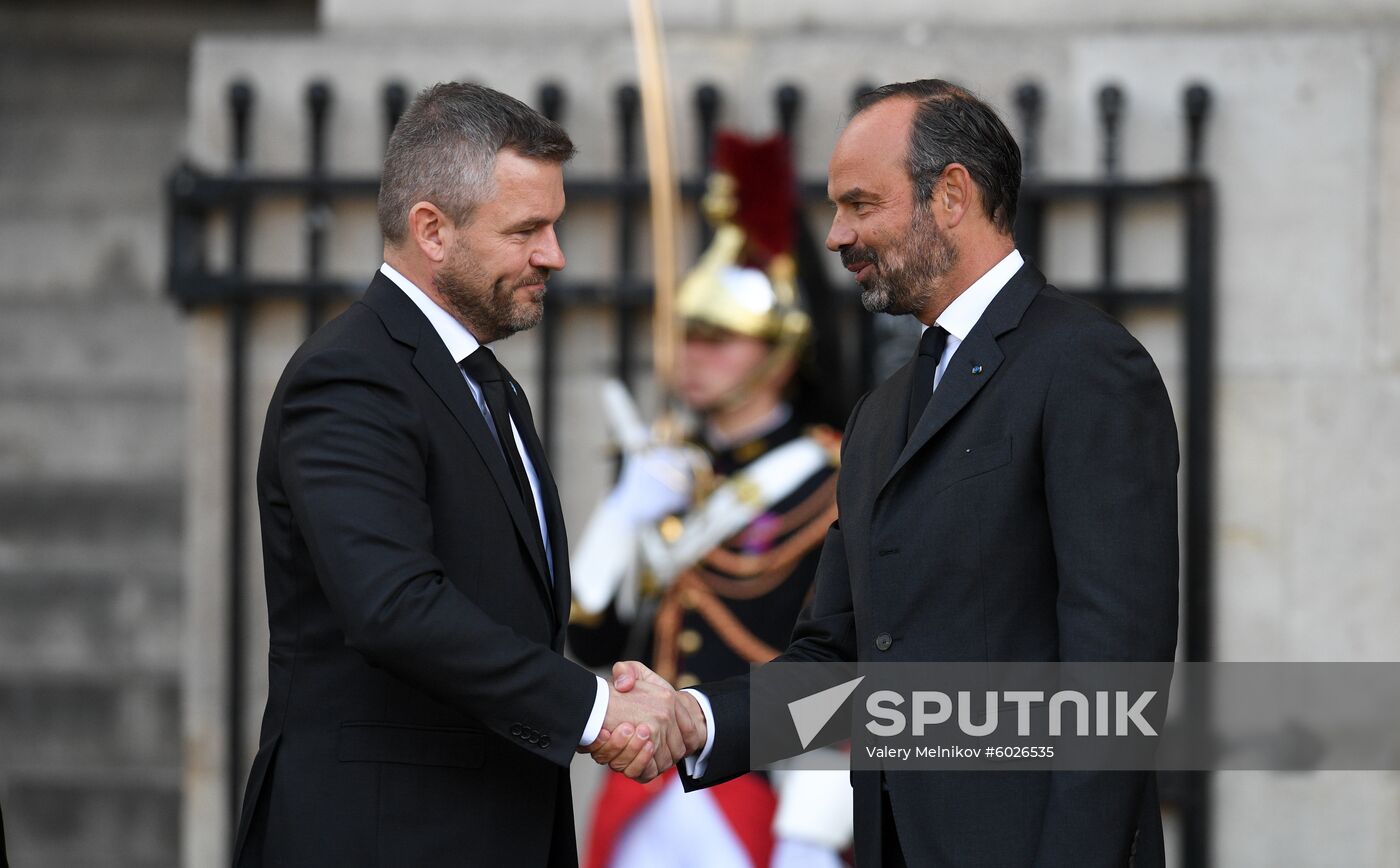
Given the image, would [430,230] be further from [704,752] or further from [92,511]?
[92,511]

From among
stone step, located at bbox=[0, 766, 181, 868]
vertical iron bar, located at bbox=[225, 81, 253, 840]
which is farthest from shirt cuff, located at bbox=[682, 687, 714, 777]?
stone step, located at bbox=[0, 766, 181, 868]

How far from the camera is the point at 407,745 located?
2871 millimetres

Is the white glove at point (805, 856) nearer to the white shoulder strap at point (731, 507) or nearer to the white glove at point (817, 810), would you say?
the white glove at point (817, 810)

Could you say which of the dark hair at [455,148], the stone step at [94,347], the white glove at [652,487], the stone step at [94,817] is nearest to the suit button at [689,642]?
the white glove at [652,487]

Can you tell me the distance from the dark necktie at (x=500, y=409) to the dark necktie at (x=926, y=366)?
0.60m

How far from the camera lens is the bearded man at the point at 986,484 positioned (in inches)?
107

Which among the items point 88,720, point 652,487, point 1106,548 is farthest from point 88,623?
point 1106,548

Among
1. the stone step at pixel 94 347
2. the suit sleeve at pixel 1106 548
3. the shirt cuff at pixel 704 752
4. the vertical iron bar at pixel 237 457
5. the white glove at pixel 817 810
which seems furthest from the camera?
the stone step at pixel 94 347

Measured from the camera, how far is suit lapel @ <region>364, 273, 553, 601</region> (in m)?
2.95

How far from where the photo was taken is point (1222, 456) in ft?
16.6

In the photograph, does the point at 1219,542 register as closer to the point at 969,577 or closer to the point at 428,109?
the point at 969,577

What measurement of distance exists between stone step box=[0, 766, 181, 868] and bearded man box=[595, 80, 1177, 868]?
3345 mm

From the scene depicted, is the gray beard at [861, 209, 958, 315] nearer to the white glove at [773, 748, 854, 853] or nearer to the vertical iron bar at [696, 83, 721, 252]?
the white glove at [773, 748, 854, 853]

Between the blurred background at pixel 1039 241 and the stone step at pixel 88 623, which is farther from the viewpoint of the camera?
the stone step at pixel 88 623
